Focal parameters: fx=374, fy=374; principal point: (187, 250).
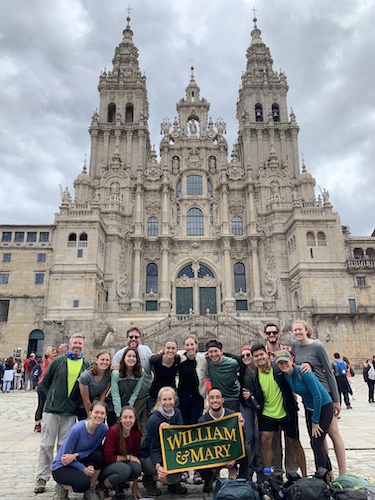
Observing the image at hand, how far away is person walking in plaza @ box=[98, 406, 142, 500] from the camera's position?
5.00 m

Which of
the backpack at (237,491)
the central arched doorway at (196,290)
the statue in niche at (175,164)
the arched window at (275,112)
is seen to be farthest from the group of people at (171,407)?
the arched window at (275,112)

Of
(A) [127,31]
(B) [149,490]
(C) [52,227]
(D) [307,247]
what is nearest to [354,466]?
(B) [149,490]

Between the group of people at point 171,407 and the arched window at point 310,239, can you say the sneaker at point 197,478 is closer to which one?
the group of people at point 171,407

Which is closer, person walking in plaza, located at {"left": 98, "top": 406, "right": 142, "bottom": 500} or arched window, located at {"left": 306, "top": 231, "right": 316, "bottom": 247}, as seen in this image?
person walking in plaza, located at {"left": 98, "top": 406, "right": 142, "bottom": 500}

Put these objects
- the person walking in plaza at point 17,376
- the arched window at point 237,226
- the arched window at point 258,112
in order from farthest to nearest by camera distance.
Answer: the arched window at point 258,112 < the arched window at point 237,226 < the person walking in plaza at point 17,376

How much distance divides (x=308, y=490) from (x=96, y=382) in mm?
3402

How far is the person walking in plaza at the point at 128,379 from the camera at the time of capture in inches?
229

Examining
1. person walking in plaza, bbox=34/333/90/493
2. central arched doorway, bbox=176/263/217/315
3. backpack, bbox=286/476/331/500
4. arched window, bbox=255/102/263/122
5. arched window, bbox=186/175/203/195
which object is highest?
arched window, bbox=255/102/263/122

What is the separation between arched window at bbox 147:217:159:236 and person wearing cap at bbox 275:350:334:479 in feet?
114

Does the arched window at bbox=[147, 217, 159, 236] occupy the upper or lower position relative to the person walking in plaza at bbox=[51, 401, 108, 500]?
upper

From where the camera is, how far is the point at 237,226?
40344 mm

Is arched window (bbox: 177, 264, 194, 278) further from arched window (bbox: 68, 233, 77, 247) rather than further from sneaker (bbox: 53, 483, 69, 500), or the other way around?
sneaker (bbox: 53, 483, 69, 500)

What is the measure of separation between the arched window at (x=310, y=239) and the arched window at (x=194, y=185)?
12.7 metres

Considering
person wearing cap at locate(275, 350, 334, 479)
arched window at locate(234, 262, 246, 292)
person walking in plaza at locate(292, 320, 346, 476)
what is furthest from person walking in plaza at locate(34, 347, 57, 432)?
arched window at locate(234, 262, 246, 292)
